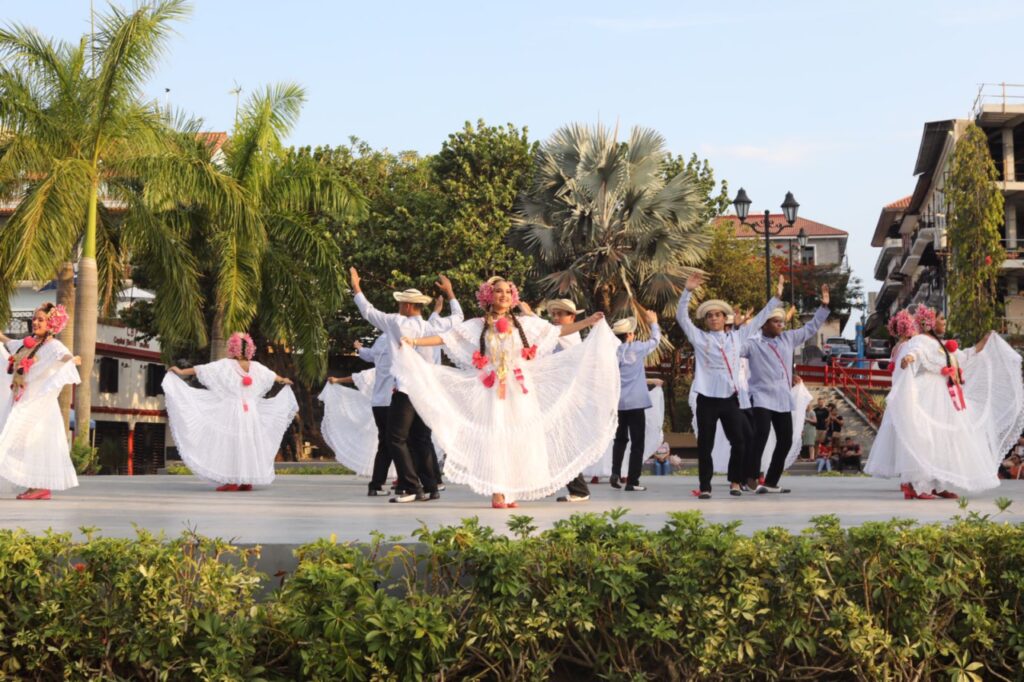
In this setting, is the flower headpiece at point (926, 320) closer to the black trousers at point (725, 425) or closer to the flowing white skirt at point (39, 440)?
the black trousers at point (725, 425)

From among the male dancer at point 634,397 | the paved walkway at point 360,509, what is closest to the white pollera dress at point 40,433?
the paved walkway at point 360,509

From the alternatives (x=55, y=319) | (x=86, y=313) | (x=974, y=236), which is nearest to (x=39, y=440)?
(x=55, y=319)

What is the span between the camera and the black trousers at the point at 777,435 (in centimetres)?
1464

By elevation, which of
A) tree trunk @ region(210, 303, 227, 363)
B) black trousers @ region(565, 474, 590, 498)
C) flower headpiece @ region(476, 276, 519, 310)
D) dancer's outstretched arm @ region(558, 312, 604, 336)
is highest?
tree trunk @ region(210, 303, 227, 363)

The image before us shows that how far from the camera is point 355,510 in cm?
1116

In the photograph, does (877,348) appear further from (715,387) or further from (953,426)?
(953,426)

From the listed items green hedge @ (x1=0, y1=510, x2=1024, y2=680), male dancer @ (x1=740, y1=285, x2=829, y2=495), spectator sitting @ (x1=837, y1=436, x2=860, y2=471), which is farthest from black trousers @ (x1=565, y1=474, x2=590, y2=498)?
spectator sitting @ (x1=837, y1=436, x2=860, y2=471)

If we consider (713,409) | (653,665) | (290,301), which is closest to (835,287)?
(290,301)

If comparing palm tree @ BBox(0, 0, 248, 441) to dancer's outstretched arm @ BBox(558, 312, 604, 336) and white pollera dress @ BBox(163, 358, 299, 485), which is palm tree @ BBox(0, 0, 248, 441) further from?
dancer's outstretched arm @ BBox(558, 312, 604, 336)

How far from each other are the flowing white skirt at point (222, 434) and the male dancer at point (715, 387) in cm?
514

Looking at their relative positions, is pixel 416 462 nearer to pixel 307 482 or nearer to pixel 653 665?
pixel 307 482

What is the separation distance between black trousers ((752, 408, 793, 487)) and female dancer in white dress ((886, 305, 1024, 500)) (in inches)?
66.3

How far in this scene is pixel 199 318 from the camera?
26.1 m

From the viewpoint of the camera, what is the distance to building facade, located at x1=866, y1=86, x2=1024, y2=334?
54.9 m
